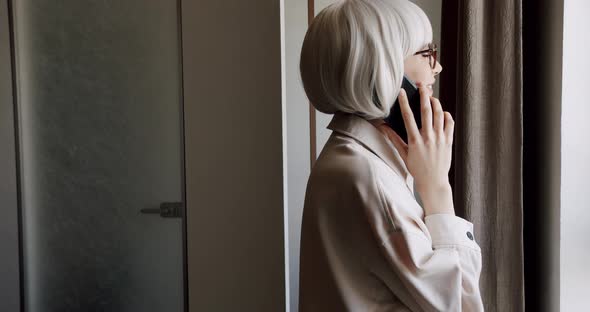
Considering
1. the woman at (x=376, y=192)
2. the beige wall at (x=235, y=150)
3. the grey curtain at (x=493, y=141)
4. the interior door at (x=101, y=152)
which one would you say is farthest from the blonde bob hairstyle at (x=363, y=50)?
the interior door at (x=101, y=152)

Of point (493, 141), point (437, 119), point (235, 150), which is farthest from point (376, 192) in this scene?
point (235, 150)

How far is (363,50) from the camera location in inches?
28.5

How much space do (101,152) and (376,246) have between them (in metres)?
1.36

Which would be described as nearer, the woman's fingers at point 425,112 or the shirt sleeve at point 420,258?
the shirt sleeve at point 420,258

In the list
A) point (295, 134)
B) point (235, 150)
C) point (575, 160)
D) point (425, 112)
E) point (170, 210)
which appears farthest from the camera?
point (295, 134)

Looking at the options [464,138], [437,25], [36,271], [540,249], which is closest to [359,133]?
[464,138]

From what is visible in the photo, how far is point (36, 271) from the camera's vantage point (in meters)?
1.88

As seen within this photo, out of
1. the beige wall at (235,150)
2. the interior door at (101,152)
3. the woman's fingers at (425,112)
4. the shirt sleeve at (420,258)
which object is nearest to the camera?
the shirt sleeve at (420,258)

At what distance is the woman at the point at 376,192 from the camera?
0.69 m

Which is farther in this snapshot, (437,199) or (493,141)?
(493,141)

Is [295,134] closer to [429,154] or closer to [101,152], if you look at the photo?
[101,152]

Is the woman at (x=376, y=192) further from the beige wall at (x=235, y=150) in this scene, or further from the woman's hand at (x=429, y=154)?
the beige wall at (x=235, y=150)

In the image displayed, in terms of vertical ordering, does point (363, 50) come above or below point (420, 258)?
above

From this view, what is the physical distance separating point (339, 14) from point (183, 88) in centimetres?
100
